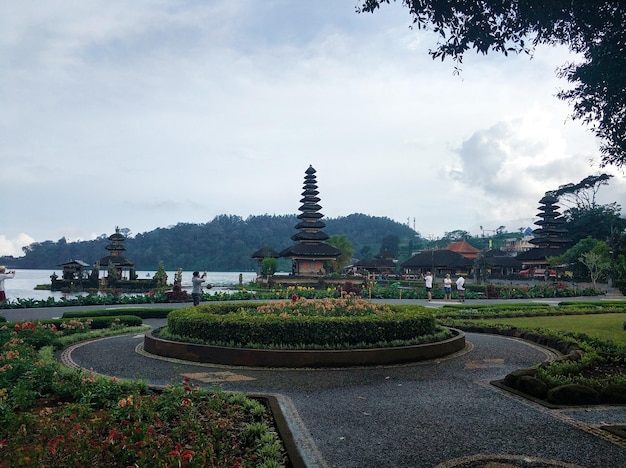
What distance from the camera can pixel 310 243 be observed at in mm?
55594

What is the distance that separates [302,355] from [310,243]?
46.5 m

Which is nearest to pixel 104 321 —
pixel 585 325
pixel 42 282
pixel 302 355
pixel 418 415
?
pixel 302 355

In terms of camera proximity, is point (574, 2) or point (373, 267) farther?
point (373, 267)

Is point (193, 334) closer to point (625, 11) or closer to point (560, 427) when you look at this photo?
point (560, 427)

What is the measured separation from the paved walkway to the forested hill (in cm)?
10380

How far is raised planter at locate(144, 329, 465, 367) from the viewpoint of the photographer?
359 inches

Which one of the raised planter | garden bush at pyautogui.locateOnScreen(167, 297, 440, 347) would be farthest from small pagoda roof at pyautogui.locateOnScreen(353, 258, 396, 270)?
the raised planter

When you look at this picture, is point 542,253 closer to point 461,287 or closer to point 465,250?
point 465,250

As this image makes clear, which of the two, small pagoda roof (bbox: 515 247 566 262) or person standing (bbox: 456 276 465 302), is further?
small pagoda roof (bbox: 515 247 566 262)

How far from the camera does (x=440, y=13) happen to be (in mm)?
7125

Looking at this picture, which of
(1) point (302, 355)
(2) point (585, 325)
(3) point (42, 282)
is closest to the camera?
(1) point (302, 355)

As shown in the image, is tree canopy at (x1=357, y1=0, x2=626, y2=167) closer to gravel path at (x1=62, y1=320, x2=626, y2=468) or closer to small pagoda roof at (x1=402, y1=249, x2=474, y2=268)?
gravel path at (x1=62, y1=320, x2=626, y2=468)

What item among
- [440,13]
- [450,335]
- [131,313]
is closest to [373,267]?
[131,313]

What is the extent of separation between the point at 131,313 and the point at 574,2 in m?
17.8
